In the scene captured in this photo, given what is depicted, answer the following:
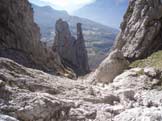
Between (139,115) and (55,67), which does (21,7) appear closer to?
(55,67)

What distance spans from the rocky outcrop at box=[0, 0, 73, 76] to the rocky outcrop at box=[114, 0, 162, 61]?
17434 millimetres

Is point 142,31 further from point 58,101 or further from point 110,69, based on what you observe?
point 58,101

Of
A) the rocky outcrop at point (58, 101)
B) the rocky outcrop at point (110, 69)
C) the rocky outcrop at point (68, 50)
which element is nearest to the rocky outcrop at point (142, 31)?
the rocky outcrop at point (110, 69)

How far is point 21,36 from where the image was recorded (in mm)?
68188

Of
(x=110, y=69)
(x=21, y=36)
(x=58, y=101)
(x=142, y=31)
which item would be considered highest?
(x=21, y=36)

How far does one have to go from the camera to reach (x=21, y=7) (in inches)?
2857

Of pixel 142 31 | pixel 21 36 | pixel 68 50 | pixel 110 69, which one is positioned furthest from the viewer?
pixel 68 50

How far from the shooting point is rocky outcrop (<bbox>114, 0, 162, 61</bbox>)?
52469 millimetres

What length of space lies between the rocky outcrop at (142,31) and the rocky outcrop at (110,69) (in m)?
12.0

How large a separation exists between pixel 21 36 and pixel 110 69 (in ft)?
112

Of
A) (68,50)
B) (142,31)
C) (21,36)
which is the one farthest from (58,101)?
(68,50)

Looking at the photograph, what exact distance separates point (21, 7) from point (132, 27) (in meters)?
26.5

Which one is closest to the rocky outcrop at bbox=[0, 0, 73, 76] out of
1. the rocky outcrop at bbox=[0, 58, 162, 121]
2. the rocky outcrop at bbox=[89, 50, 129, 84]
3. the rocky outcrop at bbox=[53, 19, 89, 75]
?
the rocky outcrop at bbox=[89, 50, 129, 84]

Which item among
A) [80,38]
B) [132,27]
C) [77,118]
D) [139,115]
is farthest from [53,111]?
[80,38]
